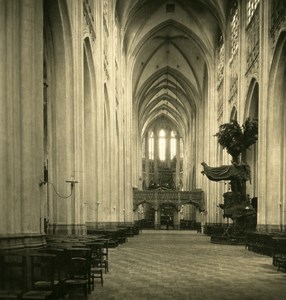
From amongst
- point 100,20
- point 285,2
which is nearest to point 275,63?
point 285,2

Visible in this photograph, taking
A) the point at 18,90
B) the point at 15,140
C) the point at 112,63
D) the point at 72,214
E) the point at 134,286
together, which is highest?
the point at 112,63

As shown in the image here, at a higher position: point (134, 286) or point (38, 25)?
point (38, 25)

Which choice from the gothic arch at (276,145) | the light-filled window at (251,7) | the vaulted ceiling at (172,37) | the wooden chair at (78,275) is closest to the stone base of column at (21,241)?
the wooden chair at (78,275)

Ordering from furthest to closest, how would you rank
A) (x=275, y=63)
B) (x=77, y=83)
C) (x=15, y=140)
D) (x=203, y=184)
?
(x=203, y=184) < (x=275, y=63) < (x=77, y=83) < (x=15, y=140)

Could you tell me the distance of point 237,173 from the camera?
2214 cm

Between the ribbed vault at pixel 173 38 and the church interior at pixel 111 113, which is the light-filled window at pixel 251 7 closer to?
the church interior at pixel 111 113

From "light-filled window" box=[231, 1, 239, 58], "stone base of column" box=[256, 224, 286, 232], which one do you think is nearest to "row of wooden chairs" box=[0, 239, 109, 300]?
"stone base of column" box=[256, 224, 286, 232]

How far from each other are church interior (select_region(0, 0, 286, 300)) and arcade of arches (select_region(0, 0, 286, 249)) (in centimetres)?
4

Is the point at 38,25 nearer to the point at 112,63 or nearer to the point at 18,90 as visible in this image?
the point at 18,90

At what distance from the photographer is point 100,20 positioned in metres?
21.8

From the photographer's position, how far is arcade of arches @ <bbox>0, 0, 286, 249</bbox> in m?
9.23

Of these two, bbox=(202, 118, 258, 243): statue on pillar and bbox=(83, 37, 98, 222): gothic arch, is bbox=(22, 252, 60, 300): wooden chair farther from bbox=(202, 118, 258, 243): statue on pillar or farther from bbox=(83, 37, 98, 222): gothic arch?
bbox=(202, 118, 258, 243): statue on pillar

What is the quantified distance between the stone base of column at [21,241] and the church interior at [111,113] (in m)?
0.03

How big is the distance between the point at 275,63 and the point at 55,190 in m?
10.8
